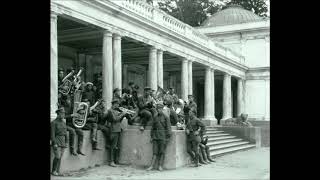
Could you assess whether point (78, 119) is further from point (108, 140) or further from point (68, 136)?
point (108, 140)

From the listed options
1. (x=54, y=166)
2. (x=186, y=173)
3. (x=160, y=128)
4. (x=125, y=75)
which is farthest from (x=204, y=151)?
(x=125, y=75)

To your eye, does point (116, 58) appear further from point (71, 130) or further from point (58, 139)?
point (58, 139)

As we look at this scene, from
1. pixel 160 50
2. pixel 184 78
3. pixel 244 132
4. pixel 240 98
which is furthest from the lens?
pixel 240 98

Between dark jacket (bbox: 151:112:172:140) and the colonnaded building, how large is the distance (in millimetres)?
2890

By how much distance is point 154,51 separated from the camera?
63.6 ft

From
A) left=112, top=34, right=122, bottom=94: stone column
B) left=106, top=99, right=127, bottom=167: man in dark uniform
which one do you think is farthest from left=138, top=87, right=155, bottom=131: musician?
left=112, top=34, right=122, bottom=94: stone column

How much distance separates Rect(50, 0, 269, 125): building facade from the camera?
15492mm

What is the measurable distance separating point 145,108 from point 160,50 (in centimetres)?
711

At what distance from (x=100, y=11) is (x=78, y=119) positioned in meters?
5.34

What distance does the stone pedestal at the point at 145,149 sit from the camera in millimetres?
12492
